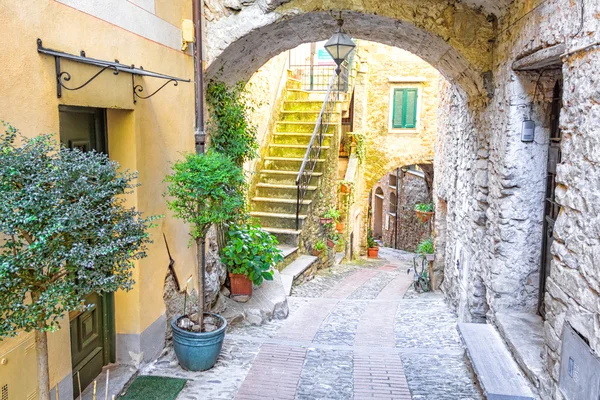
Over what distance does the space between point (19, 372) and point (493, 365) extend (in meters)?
3.33

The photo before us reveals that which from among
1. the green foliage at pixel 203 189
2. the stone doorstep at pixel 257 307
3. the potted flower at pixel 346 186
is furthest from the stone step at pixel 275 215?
the green foliage at pixel 203 189

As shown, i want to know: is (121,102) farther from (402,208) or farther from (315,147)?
(402,208)

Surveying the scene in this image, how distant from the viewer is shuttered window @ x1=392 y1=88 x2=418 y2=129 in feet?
46.1

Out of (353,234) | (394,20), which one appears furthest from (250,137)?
(353,234)

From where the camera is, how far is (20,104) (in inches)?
113

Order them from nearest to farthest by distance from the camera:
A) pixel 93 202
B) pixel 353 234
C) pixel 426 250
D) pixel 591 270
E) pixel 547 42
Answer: pixel 93 202, pixel 591 270, pixel 547 42, pixel 426 250, pixel 353 234

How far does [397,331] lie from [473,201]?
1793 millimetres

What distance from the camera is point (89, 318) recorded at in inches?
160

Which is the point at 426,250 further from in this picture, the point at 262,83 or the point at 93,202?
the point at 93,202

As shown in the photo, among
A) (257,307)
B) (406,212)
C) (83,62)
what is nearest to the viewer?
(83,62)

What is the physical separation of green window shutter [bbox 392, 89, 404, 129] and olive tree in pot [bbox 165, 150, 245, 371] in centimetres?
1036

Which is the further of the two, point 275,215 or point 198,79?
point 275,215

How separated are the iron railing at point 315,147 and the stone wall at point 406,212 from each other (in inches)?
327

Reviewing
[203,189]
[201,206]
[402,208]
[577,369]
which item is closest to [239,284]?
[201,206]
